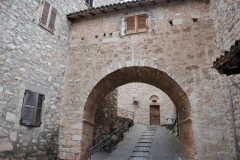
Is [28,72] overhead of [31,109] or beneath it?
overhead

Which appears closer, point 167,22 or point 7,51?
point 7,51

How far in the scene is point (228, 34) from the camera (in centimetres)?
514

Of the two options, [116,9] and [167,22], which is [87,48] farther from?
[167,22]

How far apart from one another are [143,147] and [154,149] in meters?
0.55

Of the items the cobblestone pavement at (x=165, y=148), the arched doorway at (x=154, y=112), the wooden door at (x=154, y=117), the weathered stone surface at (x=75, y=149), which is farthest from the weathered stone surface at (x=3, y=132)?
the wooden door at (x=154, y=117)

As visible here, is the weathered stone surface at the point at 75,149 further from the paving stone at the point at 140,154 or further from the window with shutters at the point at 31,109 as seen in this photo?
the paving stone at the point at 140,154

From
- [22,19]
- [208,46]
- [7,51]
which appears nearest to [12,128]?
[7,51]

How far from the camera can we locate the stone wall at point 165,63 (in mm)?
5508

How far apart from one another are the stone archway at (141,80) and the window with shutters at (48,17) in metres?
2.43

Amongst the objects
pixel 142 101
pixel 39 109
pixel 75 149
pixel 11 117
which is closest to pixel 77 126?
pixel 75 149

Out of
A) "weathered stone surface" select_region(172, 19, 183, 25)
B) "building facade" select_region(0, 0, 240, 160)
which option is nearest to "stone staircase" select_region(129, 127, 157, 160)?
"building facade" select_region(0, 0, 240, 160)

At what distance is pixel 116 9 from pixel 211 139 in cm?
507

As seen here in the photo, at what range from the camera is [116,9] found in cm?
712

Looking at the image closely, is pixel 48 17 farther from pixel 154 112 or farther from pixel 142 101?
pixel 154 112
